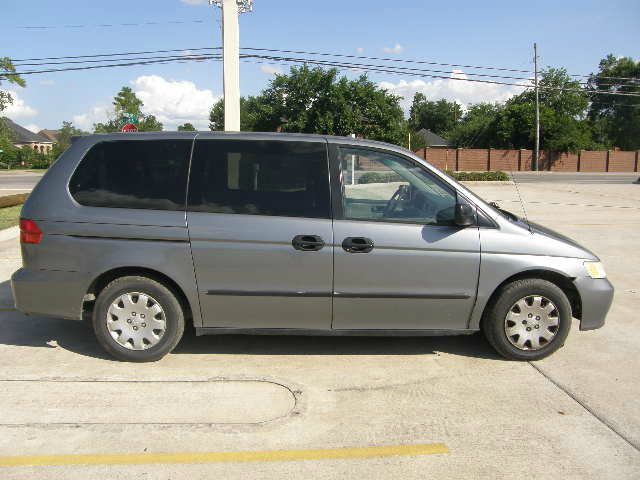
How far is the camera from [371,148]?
4477 mm

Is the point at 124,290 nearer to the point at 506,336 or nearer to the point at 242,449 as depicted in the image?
the point at 242,449

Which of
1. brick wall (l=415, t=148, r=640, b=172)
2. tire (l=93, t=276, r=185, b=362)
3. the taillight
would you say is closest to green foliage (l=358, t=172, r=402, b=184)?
tire (l=93, t=276, r=185, b=362)

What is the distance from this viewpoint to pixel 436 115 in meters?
111

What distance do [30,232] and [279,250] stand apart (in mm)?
2055

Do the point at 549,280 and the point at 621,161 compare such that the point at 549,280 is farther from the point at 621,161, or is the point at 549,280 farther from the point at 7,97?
the point at 621,161

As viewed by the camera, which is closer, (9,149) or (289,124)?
(289,124)

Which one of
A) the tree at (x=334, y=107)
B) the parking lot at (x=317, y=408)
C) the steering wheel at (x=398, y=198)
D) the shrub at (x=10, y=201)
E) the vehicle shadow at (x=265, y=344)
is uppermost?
the tree at (x=334, y=107)

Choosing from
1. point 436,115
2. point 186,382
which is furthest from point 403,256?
point 436,115

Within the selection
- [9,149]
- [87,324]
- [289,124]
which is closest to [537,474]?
[87,324]

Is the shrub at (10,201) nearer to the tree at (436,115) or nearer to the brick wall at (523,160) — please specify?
the brick wall at (523,160)

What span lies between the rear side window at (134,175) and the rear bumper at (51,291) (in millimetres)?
645

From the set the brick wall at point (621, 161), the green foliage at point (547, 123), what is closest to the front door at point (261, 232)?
the green foliage at point (547, 123)

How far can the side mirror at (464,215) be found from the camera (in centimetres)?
421

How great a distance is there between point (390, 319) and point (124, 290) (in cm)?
218
